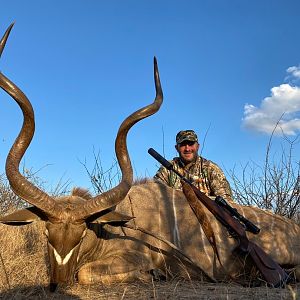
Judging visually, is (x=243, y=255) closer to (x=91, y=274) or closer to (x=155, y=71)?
(x=91, y=274)

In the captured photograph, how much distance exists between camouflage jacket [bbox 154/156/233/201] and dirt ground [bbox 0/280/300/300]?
198cm

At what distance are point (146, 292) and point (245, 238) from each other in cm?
114

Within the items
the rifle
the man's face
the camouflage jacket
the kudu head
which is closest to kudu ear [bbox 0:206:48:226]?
the kudu head

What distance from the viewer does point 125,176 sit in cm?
368

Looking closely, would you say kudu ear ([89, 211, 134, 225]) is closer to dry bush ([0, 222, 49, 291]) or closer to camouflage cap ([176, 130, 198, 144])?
dry bush ([0, 222, 49, 291])

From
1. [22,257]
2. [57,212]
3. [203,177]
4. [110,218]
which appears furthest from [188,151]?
[57,212]

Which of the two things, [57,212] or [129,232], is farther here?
[129,232]

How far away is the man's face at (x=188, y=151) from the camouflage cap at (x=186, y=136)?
0.05 m

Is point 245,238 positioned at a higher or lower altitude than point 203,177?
lower

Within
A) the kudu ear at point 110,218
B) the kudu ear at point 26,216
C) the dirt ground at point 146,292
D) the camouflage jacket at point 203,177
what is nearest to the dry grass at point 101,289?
the dirt ground at point 146,292

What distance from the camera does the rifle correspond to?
3.60m

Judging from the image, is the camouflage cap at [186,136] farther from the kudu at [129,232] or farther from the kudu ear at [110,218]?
the kudu ear at [110,218]

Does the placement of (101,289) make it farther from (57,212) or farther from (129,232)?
(129,232)

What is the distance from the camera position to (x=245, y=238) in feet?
12.8
